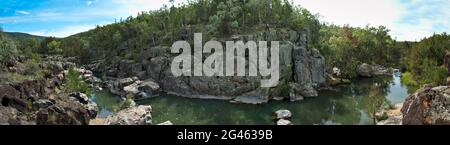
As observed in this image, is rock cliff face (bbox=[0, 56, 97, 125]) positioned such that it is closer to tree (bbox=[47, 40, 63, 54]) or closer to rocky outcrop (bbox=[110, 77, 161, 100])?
rocky outcrop (bbox=[110, 77, 161, 100])

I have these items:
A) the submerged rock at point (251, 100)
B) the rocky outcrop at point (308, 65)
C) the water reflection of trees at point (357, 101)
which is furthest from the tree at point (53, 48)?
the water reflection of trees at point (357, 101)

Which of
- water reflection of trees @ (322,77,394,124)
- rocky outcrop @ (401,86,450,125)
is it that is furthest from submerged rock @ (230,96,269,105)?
rocky outcrop @ (401,86,450,125)

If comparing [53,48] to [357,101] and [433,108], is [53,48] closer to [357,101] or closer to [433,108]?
[357,101]

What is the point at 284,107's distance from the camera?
120 ft

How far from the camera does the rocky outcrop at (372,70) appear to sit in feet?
181

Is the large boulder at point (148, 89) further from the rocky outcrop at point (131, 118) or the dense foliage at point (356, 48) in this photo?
the dense foliage at point (356, 48)

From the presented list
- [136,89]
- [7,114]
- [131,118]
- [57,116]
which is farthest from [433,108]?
[136,89]

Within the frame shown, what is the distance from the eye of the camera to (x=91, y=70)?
2667 inches

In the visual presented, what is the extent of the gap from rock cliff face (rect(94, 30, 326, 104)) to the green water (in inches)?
78.6

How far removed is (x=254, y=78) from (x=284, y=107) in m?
7.37
